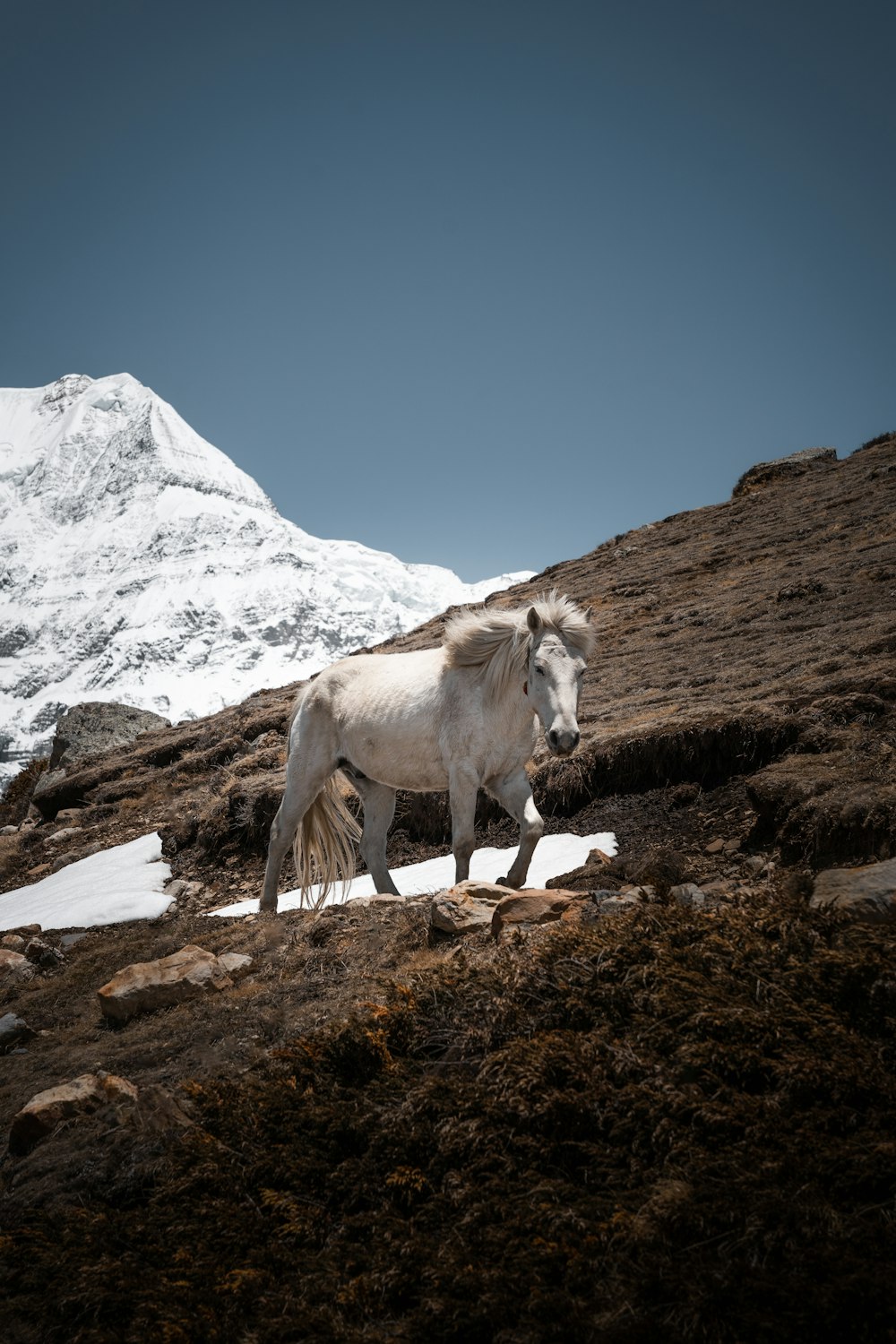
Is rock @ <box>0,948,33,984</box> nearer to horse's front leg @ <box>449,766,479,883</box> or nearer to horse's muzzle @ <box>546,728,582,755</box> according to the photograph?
horse's front leg @ <box>449,766,479,883</box>

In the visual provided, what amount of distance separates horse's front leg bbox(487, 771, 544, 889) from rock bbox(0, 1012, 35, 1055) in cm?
405

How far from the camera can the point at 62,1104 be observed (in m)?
4.18

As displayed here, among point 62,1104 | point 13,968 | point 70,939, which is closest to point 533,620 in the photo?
point 62,1104

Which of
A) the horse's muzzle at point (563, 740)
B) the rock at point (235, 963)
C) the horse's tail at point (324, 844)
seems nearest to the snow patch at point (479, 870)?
the horse's tail at point (324, 844)

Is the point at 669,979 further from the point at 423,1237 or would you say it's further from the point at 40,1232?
the point at 40,1232

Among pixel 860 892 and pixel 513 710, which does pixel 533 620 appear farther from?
pixel 860 892

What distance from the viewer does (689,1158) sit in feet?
8.45

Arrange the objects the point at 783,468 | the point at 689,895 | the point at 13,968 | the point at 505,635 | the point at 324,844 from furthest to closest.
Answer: the point at 783,468 < the point at 324,844 < the point at 13,968 < the point at 505,635 < the point at 689,895

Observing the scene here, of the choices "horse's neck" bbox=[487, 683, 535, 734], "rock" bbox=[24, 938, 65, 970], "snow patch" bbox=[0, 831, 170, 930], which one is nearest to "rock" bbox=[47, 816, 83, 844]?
"snow patch" bbox=[0, 831, 170, 930]

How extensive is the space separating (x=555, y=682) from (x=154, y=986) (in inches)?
164

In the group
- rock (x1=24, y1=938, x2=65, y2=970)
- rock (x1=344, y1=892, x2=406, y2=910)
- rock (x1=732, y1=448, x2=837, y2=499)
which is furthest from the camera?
rock (x1=732, y1=448, x2=837, y2=499)

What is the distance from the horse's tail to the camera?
938cm

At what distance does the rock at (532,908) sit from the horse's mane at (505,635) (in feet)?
9.11

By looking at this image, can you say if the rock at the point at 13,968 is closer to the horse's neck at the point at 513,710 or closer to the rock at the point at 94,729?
the horse's neck at the point at 513,710
